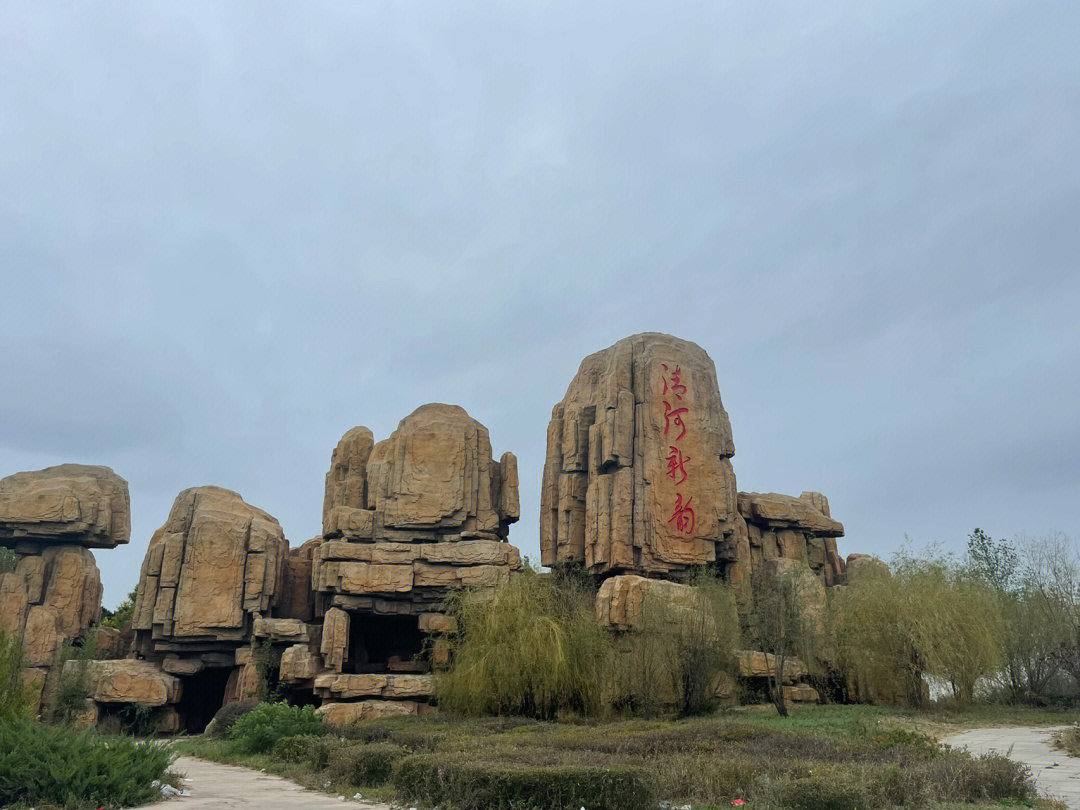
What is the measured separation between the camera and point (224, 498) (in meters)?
30.0

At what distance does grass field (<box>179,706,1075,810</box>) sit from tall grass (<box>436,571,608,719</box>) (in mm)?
4030

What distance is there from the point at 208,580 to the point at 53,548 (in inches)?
248

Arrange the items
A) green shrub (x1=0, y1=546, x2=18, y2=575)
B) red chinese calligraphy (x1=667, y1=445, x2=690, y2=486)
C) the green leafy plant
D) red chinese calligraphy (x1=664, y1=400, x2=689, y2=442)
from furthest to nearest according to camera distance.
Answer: green shrub (x1=0, y1=546, x2=18, y2=575) → red chinese calligraphy (x1=664, y1=400, x2=689, y2=442) → red chinese calligraphy (x1=667, y1=445, x2=690, y2=486) → the green leafy plant

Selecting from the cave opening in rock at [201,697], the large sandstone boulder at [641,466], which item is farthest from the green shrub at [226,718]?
the large sandstone boulder at [641,466]

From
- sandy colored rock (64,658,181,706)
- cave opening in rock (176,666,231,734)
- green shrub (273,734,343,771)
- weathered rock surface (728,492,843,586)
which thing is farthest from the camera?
weathered rock surface (728,492,843,586)

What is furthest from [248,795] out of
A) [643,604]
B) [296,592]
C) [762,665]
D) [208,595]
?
[296,592]

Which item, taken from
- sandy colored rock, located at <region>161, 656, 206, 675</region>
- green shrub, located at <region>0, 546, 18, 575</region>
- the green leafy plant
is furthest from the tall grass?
green shrub, located at <region>0, 546, 18, 575</region>

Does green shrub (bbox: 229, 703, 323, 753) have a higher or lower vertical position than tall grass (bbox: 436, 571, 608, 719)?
lower

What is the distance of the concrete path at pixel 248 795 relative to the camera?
9.79 m

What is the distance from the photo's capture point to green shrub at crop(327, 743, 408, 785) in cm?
1195

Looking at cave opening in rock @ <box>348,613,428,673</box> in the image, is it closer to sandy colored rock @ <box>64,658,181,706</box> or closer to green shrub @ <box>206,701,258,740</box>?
green shrub @ <box>206,701,258,740</box>

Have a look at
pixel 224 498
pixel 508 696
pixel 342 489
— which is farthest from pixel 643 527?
pixel 224 498

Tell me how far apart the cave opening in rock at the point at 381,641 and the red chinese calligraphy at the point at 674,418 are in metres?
10.1

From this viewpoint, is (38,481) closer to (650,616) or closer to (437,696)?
(437,696)
